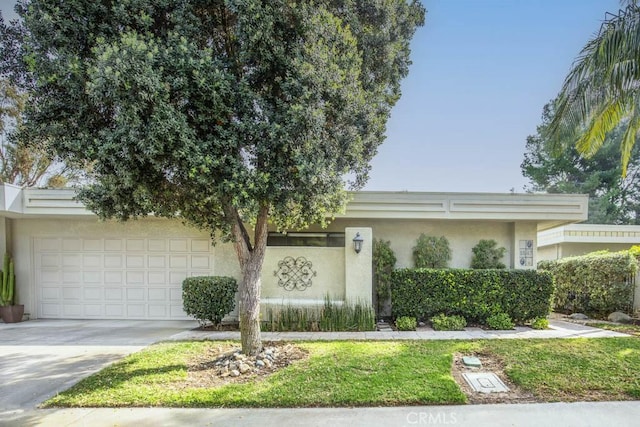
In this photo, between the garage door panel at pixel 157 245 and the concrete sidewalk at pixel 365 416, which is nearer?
the concrete sidewalk at pixel 365 416

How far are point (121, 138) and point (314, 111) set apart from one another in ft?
7.70

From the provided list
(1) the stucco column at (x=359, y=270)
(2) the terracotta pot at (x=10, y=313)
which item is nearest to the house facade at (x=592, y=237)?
(1) the stucco column at (x=359, y=270)

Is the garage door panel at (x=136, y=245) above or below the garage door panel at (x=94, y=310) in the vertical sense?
above

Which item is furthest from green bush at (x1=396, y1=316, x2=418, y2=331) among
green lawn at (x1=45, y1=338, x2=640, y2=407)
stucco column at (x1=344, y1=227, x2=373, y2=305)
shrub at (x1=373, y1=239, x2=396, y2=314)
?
green lawn at (x1=45, y1=338, x2=640, y2=407)

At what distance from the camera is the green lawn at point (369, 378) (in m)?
4.20

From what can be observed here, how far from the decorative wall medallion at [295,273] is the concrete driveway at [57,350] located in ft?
8.66

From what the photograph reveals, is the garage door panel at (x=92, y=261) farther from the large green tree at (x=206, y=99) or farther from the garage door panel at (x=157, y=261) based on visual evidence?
the large green tree at (x=206, y=99)

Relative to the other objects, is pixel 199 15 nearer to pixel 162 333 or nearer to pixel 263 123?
pixel 263 123

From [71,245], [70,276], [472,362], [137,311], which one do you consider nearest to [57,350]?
[137,311]

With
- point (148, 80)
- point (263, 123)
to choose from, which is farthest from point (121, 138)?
point (263, 123)

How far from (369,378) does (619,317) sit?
8.48 metres

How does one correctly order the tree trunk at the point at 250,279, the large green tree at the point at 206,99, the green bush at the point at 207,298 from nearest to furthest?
the large green tree at the point at 206,99
the tree trunk at the point at 250,279
the green bush at the point at 207,298

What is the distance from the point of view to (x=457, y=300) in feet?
26.8

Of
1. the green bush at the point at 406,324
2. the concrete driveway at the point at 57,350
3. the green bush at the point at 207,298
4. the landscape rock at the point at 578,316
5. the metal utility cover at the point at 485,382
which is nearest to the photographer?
the metal utility cover at the point at 485,382
